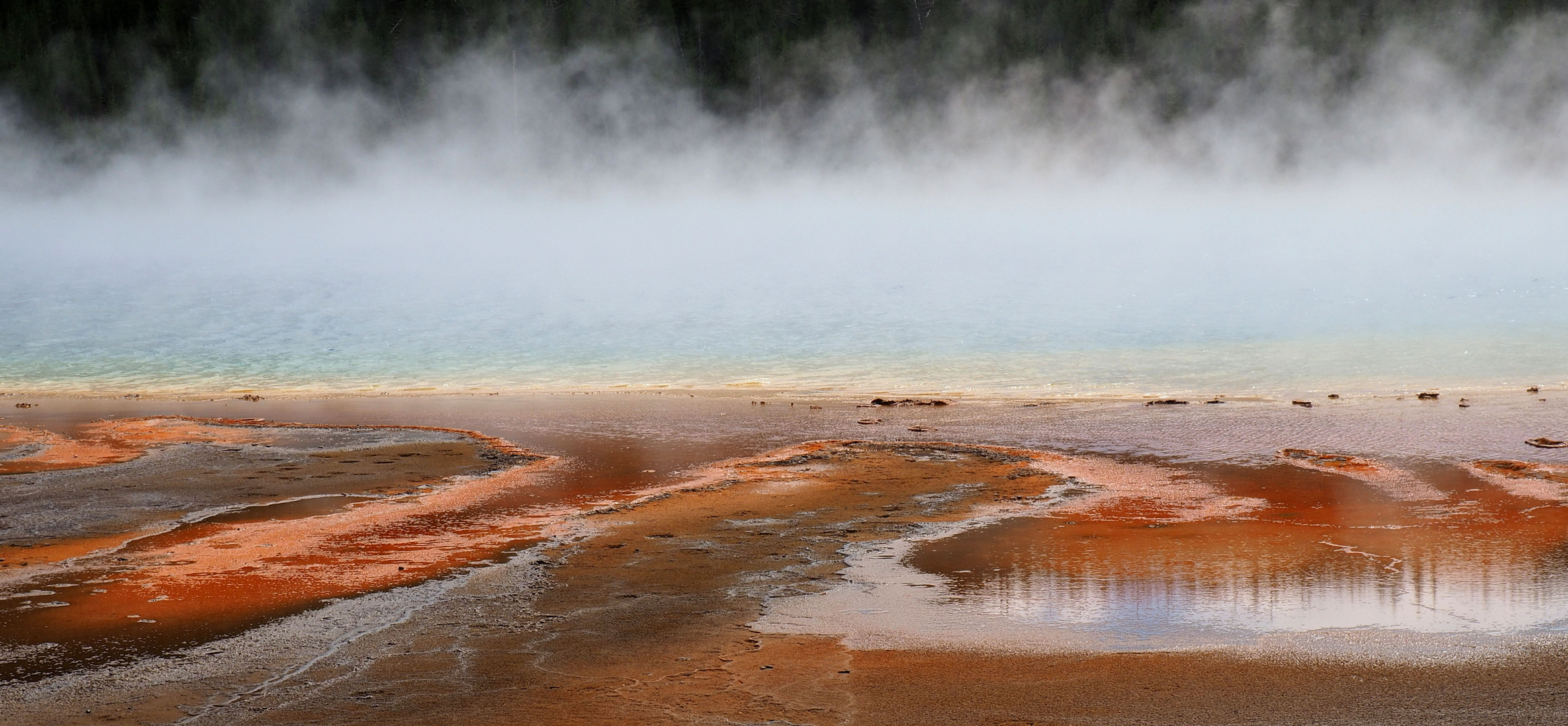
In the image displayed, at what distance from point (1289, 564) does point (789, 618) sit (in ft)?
7.07

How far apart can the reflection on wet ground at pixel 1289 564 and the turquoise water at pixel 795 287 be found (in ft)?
23.4

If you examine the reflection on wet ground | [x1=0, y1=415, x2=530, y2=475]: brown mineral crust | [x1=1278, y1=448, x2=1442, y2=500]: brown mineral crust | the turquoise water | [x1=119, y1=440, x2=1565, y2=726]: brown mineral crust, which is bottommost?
[x1=119, y1=440, x2=1565, y2=726]: brown mineral crust

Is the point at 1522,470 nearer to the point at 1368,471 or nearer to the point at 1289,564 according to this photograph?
the point at 1368,471

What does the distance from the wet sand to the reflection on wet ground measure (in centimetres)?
4

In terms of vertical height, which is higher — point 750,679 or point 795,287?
point 795,287

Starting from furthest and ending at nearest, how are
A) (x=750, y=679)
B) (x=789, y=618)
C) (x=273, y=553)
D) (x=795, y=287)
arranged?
(x=795, y=287) < (x=273, y=553) < (x=789, y=618) < (x=750, y=679)

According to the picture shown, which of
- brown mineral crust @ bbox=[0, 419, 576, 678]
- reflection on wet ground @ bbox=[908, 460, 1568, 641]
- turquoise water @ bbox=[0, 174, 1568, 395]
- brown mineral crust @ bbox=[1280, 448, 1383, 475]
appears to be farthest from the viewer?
turquoise water @ bbox=[0, 174, 1568, 395]

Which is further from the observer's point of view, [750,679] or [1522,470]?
[1522,470]

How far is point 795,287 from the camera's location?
105 feet

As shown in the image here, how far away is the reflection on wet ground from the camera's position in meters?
4.35

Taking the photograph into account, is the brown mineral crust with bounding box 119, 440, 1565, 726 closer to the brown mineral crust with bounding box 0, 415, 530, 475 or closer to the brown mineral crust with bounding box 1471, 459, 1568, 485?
the brown mineral crust with bounding box 1471, 459, 1568, 485

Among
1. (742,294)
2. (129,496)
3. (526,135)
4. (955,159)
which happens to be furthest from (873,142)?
(129,496)

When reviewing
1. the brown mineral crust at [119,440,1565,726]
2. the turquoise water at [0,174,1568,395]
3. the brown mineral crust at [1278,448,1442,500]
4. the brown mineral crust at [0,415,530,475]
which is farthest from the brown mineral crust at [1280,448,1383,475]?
the brown mineral crust at [0,415,530,475]

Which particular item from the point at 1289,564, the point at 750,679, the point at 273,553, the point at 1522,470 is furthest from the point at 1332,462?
the point at 273,553
